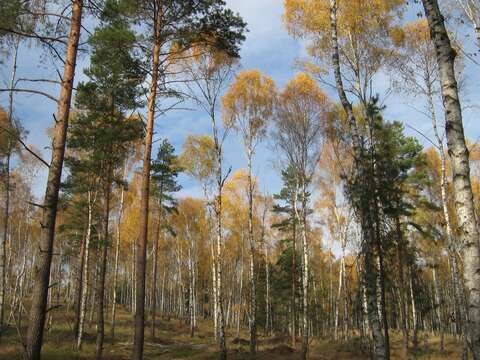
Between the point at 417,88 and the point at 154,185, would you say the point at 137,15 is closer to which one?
the point at 417,88

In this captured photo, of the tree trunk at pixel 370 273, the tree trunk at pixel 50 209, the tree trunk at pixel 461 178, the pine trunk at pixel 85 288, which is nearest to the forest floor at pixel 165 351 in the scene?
the pine trunk at pixel 85 288

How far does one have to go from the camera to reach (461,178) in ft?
15.3

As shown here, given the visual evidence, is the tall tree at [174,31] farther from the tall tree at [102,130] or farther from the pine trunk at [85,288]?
the pine trunk at [85,288]

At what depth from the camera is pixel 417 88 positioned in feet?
54.7

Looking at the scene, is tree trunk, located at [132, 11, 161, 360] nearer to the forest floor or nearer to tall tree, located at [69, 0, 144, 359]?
tall tree, located at [69, 0, 144, 359]

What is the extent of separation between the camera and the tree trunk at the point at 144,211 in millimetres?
9258

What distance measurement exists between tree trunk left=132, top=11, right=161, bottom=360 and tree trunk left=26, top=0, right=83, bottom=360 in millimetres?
3616

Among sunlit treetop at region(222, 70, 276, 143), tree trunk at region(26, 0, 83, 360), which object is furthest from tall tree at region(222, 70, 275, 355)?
tree trunk at region(26, 0, 83, 360)

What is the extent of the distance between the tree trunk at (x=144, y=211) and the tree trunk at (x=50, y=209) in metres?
3.62

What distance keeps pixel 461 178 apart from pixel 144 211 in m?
7.43

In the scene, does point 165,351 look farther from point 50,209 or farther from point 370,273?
point 50,209

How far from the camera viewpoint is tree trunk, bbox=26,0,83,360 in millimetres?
5527

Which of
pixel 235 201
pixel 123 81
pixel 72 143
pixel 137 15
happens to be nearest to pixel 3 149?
pixel 72 143

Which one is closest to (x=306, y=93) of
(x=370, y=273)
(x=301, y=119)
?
(x=301, y=119)
